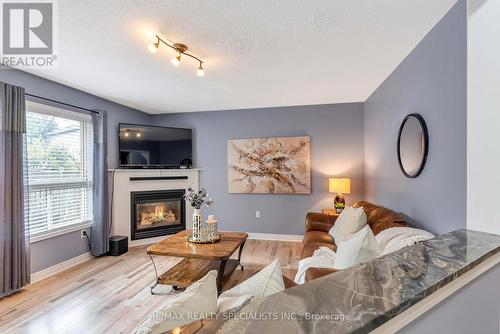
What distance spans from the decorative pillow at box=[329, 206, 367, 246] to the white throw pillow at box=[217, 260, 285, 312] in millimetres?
1713

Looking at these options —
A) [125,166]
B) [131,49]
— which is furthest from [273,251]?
[131,49]

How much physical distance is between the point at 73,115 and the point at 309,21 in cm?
333

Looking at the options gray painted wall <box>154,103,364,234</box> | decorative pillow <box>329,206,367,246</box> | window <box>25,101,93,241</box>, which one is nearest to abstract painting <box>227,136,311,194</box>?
gray painted wall <box>154,103,364,234</box>

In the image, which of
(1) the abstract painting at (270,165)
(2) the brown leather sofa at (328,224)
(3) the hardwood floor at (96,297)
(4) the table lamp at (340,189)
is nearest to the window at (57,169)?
(3) the hardwood floor at (96,297)

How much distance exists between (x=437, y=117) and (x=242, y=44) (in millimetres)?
1752

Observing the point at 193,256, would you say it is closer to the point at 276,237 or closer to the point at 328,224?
the point at 328,224

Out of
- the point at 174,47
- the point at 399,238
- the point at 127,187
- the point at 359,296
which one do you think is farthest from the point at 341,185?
the point at 127,187

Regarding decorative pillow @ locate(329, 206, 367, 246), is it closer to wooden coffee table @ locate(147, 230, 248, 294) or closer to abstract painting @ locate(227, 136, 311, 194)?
wooden coffee table @ locate(147, 230, 248, 294)

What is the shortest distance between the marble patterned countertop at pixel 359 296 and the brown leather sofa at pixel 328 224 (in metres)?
1.33

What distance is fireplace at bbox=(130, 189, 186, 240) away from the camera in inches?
161

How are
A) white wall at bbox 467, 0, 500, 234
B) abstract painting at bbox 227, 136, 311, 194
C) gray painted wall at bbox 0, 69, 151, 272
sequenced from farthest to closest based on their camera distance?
abstract painting at bbox 227, 136, 311, 194, gray painted wall at bbox 0, 69, 151, 272, white wall at bbox 467, 0, 500, 234

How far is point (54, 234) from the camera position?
118 inches

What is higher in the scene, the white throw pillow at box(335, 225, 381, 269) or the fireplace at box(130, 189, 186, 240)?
the white throw pillow at box(335, 225, 381, 269)

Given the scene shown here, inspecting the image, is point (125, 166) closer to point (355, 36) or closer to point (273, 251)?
point (273, 251)
